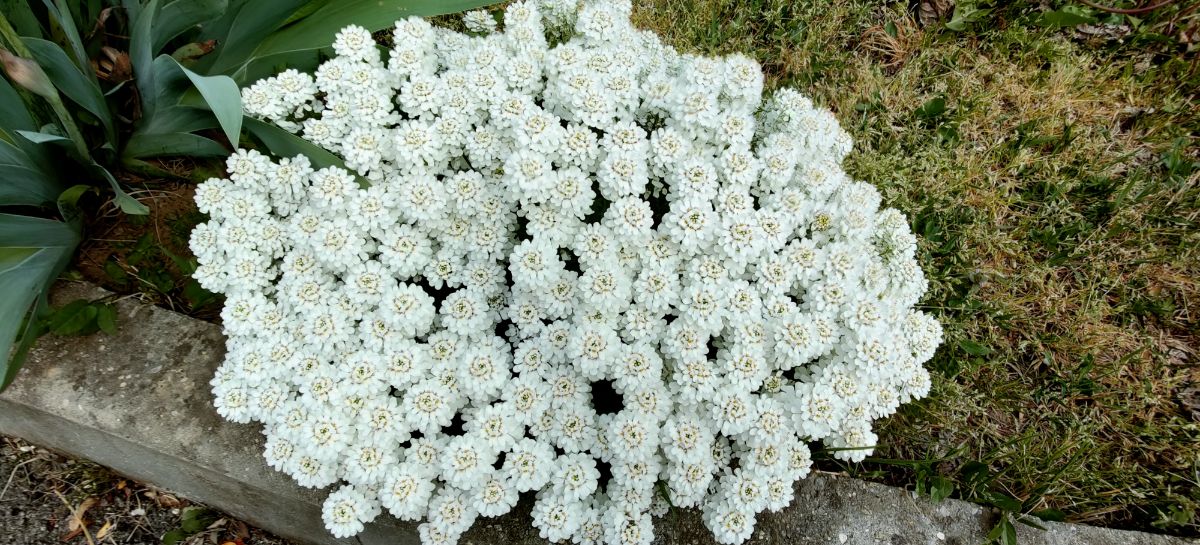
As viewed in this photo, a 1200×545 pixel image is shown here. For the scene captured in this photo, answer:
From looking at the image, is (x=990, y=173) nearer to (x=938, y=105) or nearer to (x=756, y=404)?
(x=938, y=105)

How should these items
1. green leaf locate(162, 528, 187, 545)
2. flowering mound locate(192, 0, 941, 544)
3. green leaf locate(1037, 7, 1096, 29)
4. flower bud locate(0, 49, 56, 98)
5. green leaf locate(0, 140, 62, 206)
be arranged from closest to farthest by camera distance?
flower bud locate(0, 49, 56, 98)
flowering mound locate(192, 0, 941, 544)
green leaf locate(0, 140, 62, 206)
green leaf locate(162, 528, 187, 545)
green leaf locate(1037, 7, 1096, 29)

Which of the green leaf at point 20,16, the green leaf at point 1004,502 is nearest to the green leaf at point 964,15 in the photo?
the green leaf at point 1004,502

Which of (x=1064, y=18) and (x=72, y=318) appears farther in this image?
(x=1064, y=18)

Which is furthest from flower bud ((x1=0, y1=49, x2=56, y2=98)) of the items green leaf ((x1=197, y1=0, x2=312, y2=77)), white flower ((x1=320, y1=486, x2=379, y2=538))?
white flower ((x1=320, y1=486, x2=379, y2=538))

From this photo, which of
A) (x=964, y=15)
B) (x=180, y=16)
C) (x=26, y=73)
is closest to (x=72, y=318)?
(x=26, y=73)

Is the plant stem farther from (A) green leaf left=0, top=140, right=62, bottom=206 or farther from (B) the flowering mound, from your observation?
(B) the flowering mound

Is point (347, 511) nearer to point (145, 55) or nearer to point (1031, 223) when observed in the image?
point (145, 55)

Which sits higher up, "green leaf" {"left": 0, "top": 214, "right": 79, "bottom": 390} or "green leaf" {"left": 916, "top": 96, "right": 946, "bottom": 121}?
"green leaf" {"left": 916, "top": 96, "right": 946, "bottom": 121}
